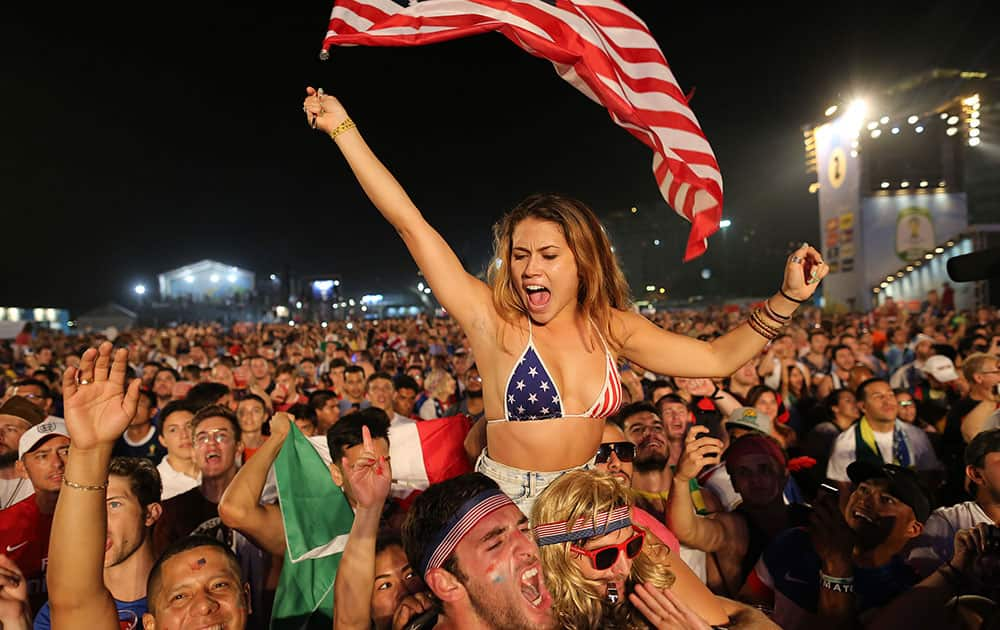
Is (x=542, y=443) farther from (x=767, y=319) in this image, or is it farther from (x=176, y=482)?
(x=176, y=482)

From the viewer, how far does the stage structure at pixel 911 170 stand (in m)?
38.2

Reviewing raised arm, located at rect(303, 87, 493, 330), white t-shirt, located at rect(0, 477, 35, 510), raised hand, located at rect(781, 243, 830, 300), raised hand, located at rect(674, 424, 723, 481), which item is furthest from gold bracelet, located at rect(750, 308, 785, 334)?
white t-shirt, located at rect(0, 477, 35, 510)

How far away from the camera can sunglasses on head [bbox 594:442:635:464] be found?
10.9 ft

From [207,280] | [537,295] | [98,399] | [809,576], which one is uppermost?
[207,280]

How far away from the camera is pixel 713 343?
3.12 m

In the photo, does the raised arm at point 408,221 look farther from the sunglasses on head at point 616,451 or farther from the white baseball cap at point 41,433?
the white baseball cap at point 41,433

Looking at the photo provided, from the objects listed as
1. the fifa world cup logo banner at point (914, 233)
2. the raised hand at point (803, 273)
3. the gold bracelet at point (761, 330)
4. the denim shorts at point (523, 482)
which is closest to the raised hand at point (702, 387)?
the gold bracelet at point (761, 330)

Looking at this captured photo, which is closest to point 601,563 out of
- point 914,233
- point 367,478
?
point 367,478

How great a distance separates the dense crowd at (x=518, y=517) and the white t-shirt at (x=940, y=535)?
1 cm

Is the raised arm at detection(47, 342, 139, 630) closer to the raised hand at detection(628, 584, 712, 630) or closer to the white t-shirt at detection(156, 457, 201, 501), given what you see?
the raised hand at detection(628, 584, 712, 630)

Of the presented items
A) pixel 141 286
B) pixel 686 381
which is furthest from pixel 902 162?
pixel 141 286

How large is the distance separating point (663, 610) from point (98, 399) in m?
1.88

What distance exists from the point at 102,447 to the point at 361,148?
1.43m

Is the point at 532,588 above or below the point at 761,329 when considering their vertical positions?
below
